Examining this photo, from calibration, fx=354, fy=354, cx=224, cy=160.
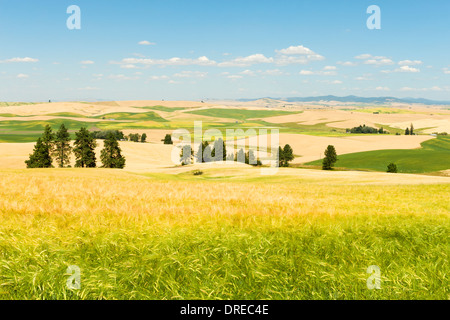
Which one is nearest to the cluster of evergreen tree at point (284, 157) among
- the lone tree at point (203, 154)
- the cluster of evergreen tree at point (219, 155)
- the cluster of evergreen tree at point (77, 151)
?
the cluster of evergreen tree at point (219, 155)

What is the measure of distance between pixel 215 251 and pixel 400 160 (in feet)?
380

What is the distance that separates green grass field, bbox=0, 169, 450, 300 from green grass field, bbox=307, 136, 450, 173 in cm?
9805

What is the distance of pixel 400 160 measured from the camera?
4286 inches

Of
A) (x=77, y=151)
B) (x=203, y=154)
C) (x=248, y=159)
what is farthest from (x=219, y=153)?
(x=77, y=151)

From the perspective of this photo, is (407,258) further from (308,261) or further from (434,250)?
(308,261)

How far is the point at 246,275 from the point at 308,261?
1179mm

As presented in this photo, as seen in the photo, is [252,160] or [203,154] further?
[203,154]

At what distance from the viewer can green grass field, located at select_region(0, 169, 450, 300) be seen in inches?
216

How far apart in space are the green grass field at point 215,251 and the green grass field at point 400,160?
322 feet

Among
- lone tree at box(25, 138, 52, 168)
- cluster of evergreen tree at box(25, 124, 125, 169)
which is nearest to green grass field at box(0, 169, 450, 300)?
lone tree at box(25, 138, 52, 168)

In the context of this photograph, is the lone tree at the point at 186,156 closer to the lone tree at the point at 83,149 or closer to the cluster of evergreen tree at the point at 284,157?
the cluster of evergreen tree at the point at 284,157

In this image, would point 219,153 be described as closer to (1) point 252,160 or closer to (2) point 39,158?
(1) point 252,160
